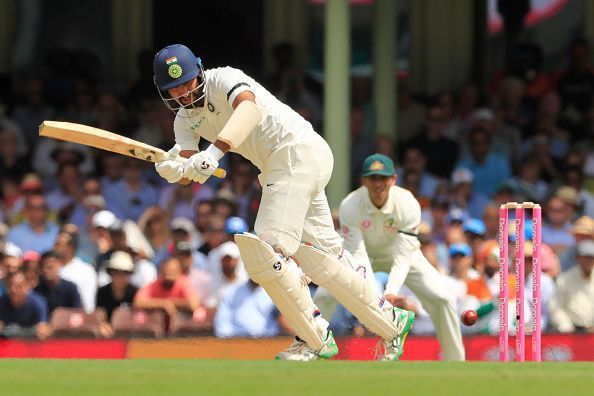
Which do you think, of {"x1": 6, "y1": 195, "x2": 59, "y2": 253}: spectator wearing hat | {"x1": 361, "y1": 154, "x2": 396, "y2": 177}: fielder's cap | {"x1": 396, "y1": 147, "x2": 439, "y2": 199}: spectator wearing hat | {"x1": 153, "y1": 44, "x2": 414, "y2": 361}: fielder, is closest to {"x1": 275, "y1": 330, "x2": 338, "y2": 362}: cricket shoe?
{"x1": 153, "y1": 44, "x2": 414, "y2": 361}: fielder

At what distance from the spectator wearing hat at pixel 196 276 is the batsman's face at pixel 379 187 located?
6.83ft

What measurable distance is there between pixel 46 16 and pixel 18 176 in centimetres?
290

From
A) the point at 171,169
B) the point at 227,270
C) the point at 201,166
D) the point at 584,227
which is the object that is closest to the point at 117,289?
the point at 227,270

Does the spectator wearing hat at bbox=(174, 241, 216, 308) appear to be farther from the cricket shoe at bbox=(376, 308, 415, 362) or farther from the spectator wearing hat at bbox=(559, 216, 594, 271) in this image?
the cricket shoe at bbox=(376, 308, 415, 362)

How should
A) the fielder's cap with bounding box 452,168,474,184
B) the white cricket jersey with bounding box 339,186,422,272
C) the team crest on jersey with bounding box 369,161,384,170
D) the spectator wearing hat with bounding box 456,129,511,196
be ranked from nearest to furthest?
the team crest on jersey with bounding box 369,161,384,170
the white cricket jersey with bounding box 339,186,422,272
the fielder's cap with bounding box 452,168,474,184
the spectator wearing hat with bounding box 456,129,511,196

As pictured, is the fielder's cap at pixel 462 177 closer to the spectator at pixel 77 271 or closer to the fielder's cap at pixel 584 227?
the fielder's cap at pixel 584 227

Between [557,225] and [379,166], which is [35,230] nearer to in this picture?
[379,166]

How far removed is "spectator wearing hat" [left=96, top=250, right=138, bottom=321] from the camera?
38.9 feet

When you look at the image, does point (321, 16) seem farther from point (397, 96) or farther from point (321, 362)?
point (321, 362)

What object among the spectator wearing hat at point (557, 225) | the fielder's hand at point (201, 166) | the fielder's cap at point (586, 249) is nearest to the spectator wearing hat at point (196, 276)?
the fielder's cap at point (586, 249)

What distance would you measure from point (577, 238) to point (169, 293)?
3.23 m

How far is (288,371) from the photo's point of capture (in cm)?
729

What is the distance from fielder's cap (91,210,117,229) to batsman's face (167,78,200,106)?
4.48 m

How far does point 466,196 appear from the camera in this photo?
13.7m
